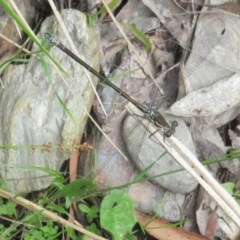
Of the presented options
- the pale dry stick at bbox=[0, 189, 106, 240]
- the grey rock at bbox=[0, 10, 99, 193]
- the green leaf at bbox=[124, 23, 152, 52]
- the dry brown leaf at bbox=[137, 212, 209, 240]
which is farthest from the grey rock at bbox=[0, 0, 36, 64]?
the dry brown leaf at bbox=[137, 212, 209, 240]

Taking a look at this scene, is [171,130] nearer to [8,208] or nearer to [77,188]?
[77,188]

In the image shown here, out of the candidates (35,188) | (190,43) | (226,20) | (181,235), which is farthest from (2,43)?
(181,235)

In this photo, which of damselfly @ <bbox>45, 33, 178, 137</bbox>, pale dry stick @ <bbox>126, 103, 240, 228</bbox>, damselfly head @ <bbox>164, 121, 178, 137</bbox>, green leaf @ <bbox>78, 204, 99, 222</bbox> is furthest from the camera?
green leaf @ <bbox>78, 204, 99, 222</bbox>

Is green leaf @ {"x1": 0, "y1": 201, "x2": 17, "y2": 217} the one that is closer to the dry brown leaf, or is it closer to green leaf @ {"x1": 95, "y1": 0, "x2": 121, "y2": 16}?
the dry brown leaf

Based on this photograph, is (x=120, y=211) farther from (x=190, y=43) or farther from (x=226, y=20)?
(x=226, y=20)

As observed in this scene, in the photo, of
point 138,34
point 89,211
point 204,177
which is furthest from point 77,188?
point 138,34

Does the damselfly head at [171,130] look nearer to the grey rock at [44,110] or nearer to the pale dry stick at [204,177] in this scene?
the pale dry stick at [204,177]
